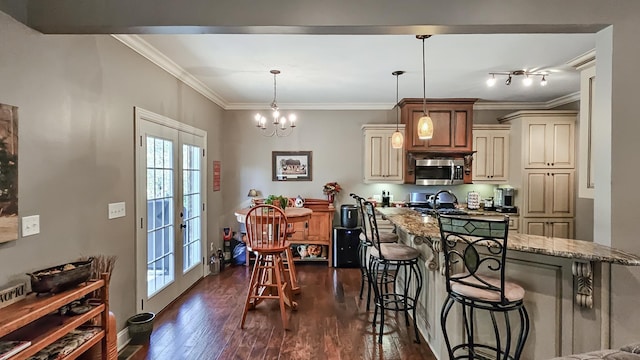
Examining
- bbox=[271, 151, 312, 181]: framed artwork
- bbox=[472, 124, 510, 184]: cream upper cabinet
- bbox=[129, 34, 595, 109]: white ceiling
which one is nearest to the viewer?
bbox=[129, 34, 595, 109]: white ceiling

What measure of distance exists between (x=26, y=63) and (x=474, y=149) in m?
→ 5.42

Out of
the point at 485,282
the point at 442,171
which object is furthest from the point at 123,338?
the point at 442,171

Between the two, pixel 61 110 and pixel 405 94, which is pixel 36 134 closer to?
pixel 61 110

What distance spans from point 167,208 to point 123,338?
4.42 feet

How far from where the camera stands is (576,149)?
4992mm

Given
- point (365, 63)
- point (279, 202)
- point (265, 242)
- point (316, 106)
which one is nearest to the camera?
point (265, 242)

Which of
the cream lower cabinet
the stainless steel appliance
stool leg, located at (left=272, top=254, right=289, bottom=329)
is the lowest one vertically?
stool leg, located at (left=272, top=254, right=289, bottom=329)

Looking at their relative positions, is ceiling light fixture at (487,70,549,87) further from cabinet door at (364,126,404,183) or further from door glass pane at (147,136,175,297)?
door glass pane at (147,136,175,297)

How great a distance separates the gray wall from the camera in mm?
1956

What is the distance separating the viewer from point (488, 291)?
196 cm

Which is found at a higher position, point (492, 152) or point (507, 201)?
point (492, 152)

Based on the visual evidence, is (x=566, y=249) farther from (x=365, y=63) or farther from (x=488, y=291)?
(x=365, y=63)

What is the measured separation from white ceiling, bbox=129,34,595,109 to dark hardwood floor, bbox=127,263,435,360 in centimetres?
262

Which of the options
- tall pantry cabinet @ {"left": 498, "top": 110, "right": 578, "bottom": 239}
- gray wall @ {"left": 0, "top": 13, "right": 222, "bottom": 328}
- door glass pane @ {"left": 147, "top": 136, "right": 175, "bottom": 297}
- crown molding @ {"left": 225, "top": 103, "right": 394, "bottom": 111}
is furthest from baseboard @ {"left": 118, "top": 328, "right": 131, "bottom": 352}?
tall pantry cabinet @ {"left": 498, "top": 110, "right": 578, "bottom": 239}
